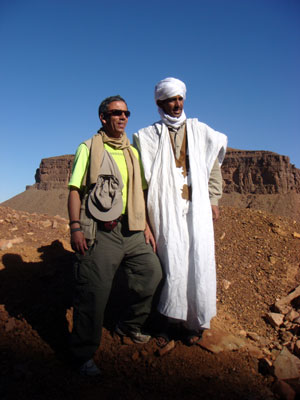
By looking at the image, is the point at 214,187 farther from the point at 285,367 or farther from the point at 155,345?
the point at 285,367

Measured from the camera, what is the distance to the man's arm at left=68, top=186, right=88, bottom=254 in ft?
7.34

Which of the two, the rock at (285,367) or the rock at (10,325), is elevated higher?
the rock at (10,325)

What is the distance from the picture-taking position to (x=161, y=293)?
A: 99.1 inches

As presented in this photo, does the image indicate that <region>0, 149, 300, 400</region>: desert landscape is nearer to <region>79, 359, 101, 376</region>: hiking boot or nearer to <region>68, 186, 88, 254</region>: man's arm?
<region>79, 359, 101, 376</region>: hiking boot

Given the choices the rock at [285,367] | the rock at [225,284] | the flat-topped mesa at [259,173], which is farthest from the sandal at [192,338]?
the flat-topped mesa at [259,173]

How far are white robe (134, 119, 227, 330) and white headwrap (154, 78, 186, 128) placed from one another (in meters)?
0.14

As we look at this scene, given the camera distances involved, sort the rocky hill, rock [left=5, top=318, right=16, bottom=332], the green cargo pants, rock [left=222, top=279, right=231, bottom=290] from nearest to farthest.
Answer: the green cargo pants
rock [left=5, top=318, right=16, bottom=332]
rock [left=222, top=279, right=231, bottom=290]
the rocky hill

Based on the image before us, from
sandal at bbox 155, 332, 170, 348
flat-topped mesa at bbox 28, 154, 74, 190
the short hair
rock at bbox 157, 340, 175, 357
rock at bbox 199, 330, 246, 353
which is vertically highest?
flat-topped mesa at bbox 28, 154, 74, 190

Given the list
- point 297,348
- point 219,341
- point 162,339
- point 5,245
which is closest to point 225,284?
point 297,348

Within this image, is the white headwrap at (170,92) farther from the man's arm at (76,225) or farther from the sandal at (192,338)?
the sandal at (192,338)

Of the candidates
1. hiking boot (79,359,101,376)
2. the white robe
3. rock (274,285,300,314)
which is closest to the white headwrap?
the white robe

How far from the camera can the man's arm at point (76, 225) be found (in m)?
2.24

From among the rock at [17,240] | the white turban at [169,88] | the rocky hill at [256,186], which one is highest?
the rocky hill at [256,186]

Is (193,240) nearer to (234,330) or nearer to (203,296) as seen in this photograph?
(203,296)
